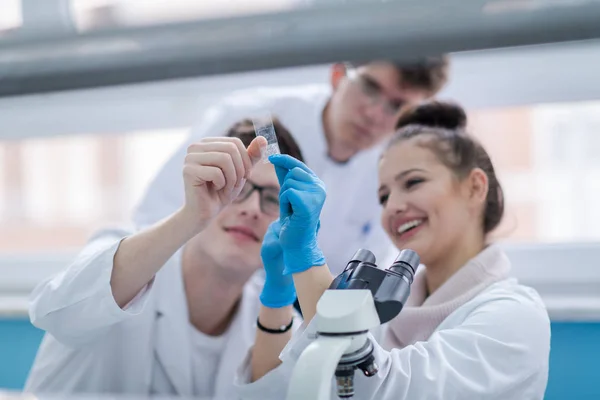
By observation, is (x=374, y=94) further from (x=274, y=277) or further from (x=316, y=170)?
(x=274, y=277)

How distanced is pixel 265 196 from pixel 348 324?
574mm

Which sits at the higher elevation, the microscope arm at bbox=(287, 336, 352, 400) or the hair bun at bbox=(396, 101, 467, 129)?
the hair bun at bbox=(396, 101, 467, 129)

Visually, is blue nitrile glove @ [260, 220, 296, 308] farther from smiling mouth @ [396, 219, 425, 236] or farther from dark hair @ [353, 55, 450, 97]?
dark hair @ [353, 55, 450, 97]

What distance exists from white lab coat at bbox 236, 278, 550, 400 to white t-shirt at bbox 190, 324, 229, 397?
27 cm

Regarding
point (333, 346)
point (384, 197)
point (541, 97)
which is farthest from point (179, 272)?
point (541, 97)

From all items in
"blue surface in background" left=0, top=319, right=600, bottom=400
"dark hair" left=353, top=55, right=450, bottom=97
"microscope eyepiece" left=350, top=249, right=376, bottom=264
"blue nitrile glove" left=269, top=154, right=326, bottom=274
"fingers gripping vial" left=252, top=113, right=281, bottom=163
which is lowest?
"blue surface in background" left=0, top=319, right=600, bottom=400

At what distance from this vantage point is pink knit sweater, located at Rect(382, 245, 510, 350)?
1.13 m

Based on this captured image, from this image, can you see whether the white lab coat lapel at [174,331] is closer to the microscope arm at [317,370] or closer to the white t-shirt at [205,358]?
the white t-shirt at [205,358]

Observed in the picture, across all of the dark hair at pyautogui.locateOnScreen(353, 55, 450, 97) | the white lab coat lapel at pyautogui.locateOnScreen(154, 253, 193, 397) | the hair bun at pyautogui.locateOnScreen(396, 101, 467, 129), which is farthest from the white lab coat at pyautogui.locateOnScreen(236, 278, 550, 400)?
the dark hair at pyautogui.locateOnScreen(353, 55, 450, 97)

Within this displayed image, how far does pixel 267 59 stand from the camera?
1.92 feet

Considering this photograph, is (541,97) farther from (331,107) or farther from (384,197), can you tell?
(384,197)

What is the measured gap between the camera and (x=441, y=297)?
1.17 m

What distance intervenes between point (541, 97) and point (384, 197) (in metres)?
0.86

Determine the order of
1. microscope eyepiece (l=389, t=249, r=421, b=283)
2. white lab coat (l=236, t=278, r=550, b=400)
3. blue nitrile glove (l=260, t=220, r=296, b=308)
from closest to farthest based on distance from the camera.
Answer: microscope eyepiece (l=389, t=249, r=421, b=283)
white lab coat (l=236, t=278, r=550, b=400)
blue nitrile glove (l=260, t=220, r=296, b=308)
